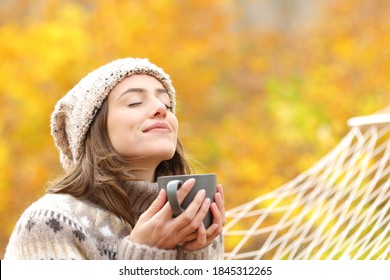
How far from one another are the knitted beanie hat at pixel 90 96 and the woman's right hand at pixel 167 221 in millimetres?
231

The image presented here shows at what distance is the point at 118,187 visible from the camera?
3.33 ft

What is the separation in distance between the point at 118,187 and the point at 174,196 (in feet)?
0.51

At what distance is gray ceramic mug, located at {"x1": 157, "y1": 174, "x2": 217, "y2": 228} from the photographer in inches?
34.9

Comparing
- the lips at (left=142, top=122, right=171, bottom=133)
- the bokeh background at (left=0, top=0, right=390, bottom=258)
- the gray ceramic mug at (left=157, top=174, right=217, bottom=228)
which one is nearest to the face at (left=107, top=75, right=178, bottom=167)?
the lips at (left=142, top=122, right=171, bottom=133)

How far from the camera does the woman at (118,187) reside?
911mm

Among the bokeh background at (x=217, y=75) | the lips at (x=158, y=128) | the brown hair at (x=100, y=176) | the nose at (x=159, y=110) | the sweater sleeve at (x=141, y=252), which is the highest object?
the bokeh background at (x=217, y=75)

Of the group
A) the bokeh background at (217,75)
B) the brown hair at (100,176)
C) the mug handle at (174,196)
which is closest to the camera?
the mug handle at (174,196)

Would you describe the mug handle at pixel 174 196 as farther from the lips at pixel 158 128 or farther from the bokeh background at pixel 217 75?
the bokeh background at pixel 217 75

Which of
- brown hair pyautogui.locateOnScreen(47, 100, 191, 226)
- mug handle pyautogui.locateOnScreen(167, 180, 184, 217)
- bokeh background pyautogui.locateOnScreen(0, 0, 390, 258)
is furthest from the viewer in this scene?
bokeh background pyautogui.locateOnScreen(0, 0, 390, 258)

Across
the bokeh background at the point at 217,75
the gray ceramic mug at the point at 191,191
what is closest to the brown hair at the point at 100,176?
the gray ceramic mug at the point at 191,191

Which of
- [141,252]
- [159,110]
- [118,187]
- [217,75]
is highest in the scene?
[217,75]

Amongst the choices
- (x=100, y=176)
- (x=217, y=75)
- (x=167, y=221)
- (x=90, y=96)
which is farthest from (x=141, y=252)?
(x=217, y=75)

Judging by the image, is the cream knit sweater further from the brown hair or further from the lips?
the lips

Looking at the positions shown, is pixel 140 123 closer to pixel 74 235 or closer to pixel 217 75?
pixel 74 235
